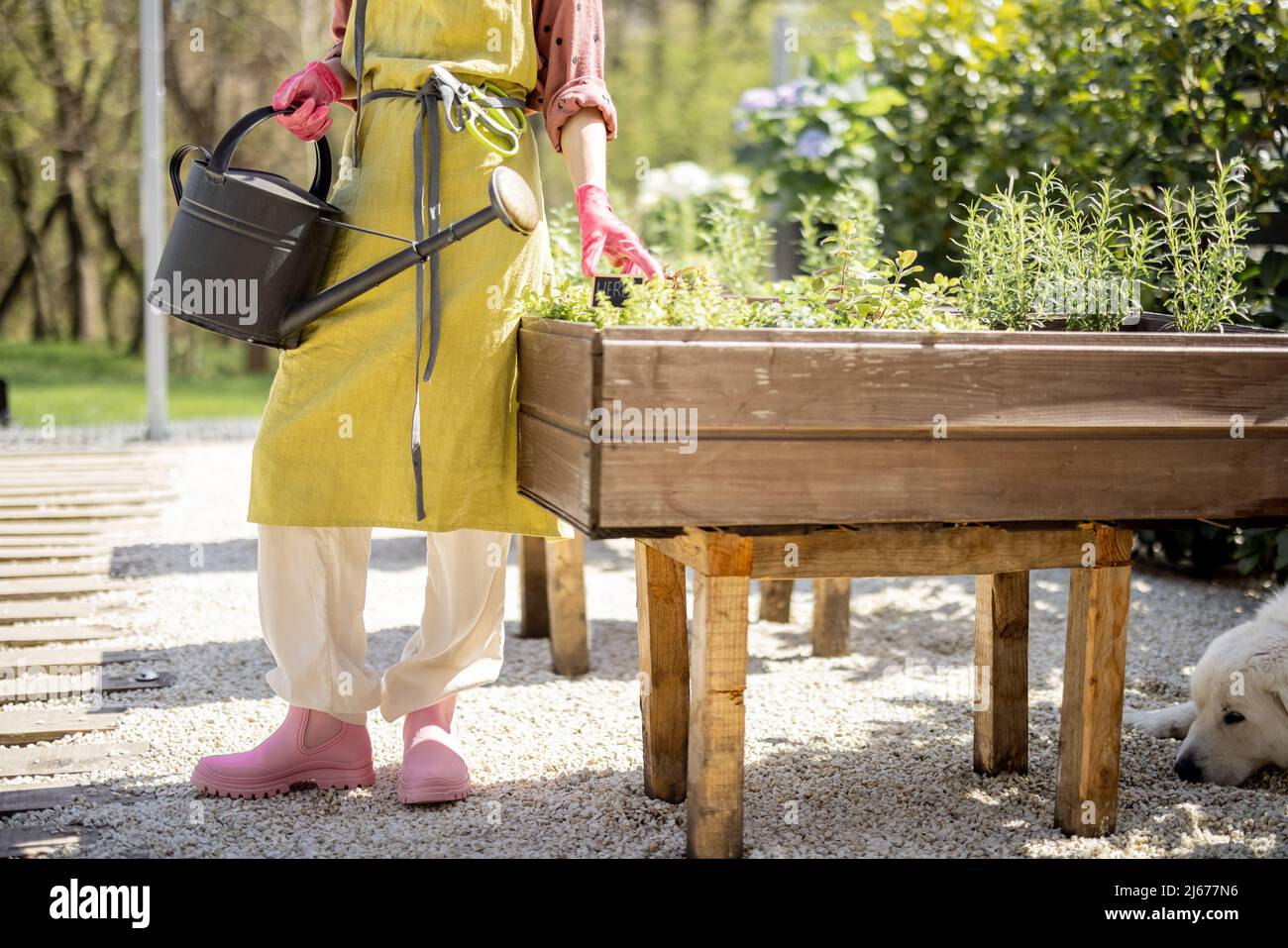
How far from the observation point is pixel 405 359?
236cm

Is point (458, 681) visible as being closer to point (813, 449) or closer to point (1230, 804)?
point (813, 449)

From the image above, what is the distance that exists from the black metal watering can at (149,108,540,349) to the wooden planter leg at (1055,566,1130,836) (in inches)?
47.0

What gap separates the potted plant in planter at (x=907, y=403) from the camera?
1.95 meters

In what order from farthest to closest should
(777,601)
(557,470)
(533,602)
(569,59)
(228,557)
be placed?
(228,557)
(777,601)
(533,602)
(569,59)
(557,470)

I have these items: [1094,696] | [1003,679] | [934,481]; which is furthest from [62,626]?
[1094,696]

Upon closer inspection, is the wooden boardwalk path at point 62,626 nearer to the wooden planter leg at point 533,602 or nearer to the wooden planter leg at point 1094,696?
the wooden planter leg at point 533,602

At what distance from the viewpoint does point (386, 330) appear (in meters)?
2.37

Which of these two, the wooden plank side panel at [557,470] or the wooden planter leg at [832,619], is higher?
the wooden plank side panel at [557,470]

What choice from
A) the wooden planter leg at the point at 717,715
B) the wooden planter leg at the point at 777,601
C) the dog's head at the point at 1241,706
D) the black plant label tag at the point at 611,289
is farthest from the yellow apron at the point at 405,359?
the wooden planter leg at the point at 777,601

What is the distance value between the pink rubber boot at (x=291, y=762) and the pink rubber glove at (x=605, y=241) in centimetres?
102

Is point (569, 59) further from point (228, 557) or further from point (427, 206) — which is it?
point (228, 557)

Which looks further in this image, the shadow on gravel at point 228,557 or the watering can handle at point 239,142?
the shadow on gravel at point 228,557

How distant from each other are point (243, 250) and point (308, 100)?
1.19 ft

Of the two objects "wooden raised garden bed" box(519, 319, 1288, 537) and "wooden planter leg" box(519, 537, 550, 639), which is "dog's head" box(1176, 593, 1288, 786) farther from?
"wooden planter leg" box(519, 537, 550, 639)
